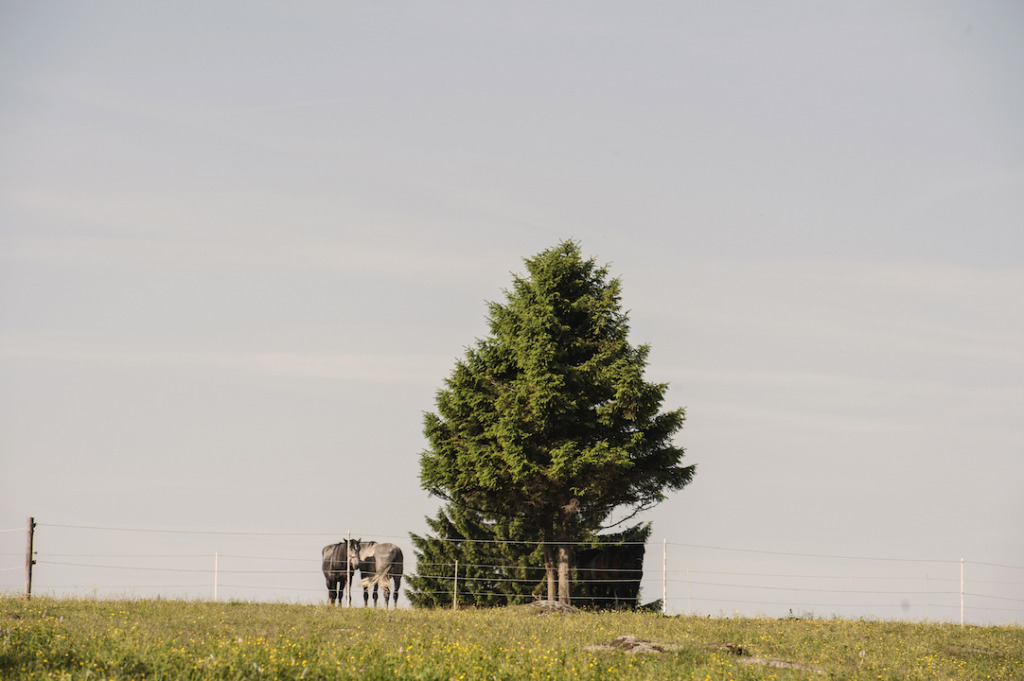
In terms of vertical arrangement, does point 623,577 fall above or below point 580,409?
below

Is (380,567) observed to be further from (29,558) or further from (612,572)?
(29,558)

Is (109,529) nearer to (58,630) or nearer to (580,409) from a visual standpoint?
(58,630)

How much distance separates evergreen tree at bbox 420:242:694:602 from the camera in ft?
104

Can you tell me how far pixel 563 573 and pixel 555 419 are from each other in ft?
17.3

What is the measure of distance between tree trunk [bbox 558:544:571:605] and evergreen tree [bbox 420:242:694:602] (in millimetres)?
52

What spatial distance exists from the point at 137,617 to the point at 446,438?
1509 cm

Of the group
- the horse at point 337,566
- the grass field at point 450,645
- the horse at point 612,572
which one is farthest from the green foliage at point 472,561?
the grass field at point 450,645

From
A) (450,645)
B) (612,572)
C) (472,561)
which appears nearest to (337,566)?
(472,561)

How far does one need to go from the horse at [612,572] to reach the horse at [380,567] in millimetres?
7289

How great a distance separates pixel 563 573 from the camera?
105 ft

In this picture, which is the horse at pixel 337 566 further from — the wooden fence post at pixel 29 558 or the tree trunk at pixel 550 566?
the wooden fence post at pixel 29 558

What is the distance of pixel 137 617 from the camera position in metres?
21.0

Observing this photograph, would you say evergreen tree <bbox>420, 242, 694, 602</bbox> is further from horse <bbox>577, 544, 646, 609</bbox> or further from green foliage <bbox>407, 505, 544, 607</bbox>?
green foliage <bbox>407, 505, 544, 607</bbox>

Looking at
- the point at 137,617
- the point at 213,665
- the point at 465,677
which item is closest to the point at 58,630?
the point at 137,617
